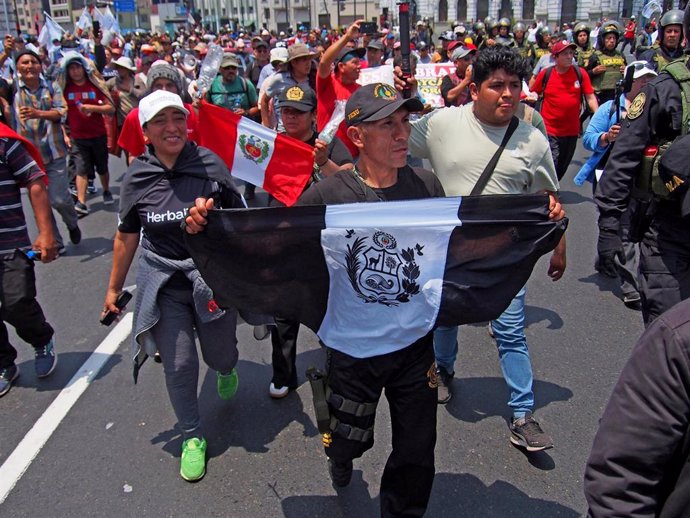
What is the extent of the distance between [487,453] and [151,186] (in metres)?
2.25

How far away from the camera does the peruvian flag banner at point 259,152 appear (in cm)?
432

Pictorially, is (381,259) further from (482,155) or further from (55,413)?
(55,413)

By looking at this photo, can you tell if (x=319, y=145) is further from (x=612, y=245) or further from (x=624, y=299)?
(x=624, y=299)

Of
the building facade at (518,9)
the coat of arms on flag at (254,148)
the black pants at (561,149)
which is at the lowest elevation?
the black pants at (561,149)

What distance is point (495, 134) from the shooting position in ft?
10.9

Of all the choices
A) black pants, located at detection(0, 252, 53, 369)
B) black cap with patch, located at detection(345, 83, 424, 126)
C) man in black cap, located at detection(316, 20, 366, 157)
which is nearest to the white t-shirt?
black cap with patch, located at detection(345, 83, 424, 126)

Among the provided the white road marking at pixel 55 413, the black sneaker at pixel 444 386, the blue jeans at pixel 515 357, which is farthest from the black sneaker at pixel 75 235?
the blue jeans at pixel 515 357

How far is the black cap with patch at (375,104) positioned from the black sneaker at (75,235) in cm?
541

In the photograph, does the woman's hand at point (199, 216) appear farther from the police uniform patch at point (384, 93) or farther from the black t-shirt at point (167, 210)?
the police uniform patch at point (384, 93)

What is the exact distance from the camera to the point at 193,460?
331 cm

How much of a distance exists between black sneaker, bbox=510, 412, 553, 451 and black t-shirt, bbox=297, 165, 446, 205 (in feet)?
4.60

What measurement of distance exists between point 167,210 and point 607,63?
958 cm

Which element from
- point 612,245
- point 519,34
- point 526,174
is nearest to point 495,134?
point 526,174

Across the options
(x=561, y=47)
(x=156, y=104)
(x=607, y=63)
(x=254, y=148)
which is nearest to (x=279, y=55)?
(x=561, y=47)
